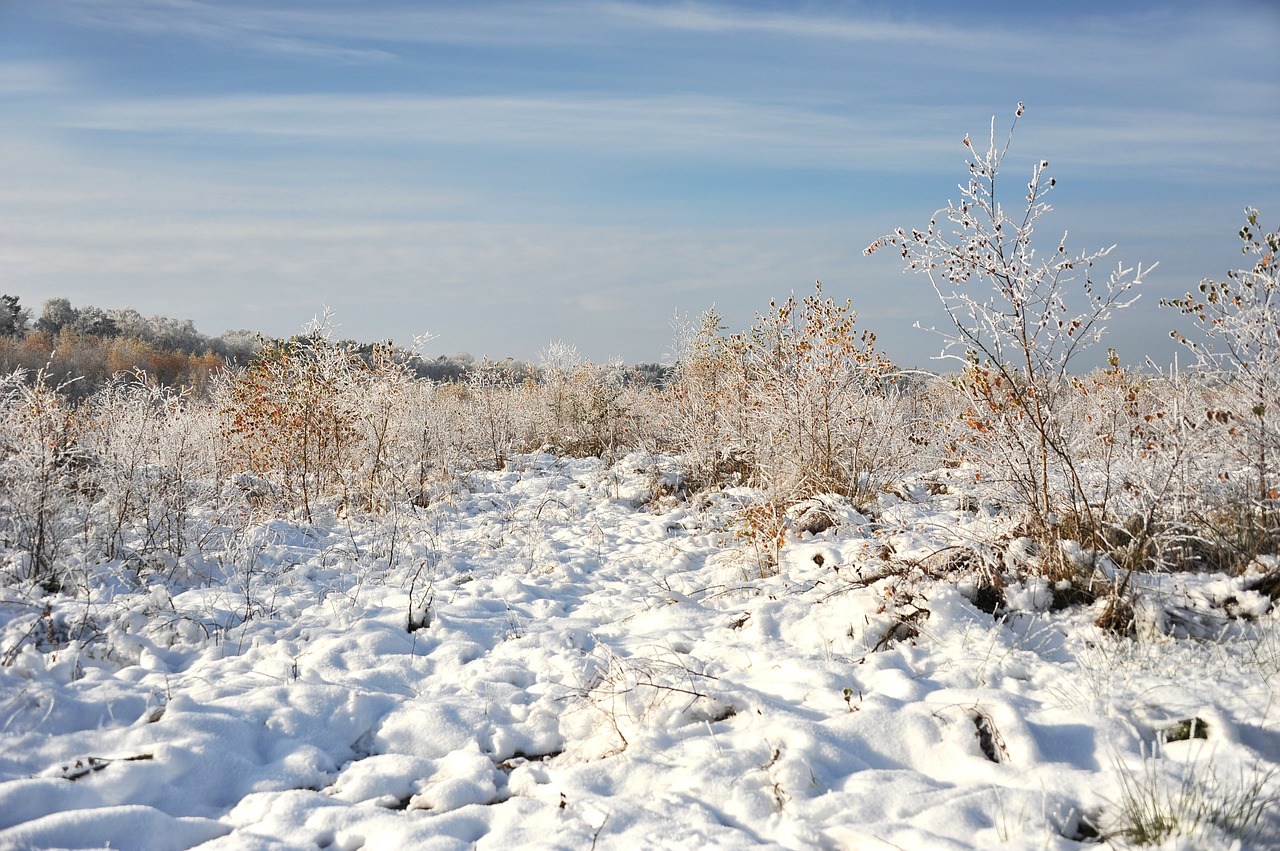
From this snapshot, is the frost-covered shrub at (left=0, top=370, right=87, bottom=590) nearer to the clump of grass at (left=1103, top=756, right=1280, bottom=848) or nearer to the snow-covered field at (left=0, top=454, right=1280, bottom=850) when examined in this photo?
the snow-covered field at (left=0, top=454, right=1280, bottom=850)

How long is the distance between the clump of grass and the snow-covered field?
1 centimetres

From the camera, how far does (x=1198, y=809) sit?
8.11ft

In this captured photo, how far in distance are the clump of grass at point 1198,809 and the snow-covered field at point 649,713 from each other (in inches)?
0.5

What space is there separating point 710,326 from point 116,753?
11.9 meters

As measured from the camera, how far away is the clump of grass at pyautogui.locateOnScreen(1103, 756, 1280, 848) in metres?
2.40

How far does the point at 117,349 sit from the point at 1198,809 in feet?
108

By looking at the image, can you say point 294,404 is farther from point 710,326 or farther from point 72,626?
point 710,326

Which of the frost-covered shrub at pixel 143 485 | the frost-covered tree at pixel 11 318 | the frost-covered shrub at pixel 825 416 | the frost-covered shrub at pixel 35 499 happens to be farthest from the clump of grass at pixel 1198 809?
the frost-covered tree at pixel 11 318

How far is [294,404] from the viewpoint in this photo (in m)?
9.39

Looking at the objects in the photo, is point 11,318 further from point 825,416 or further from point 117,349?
point 825,416

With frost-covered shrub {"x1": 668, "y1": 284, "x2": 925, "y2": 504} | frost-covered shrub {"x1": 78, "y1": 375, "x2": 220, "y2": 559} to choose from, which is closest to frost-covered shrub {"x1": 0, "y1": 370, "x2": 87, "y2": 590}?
frost-covered shrub {"x1": 78, "y1": 375, "x2": 220, "y2": 559}

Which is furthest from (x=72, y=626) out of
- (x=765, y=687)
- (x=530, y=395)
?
(x=530, y=395)

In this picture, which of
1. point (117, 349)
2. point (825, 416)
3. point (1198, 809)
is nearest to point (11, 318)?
point (117, 349)

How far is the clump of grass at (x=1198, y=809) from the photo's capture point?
2.40m
